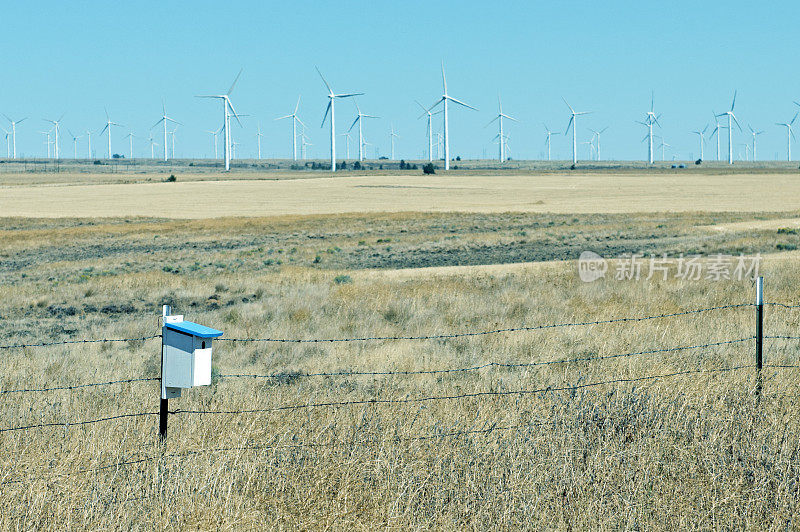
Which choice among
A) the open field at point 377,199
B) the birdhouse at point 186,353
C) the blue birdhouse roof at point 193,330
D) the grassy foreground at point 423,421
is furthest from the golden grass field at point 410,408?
the open field at point 377,199

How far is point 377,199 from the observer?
8825 cm

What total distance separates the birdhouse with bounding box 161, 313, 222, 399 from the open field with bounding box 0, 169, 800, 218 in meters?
62.8

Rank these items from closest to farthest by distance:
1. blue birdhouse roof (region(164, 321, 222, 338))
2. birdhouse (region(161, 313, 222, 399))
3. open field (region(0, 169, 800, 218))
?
blue birdhouse roof (region(164, 321, 222, 338)) → birdhouse (region(161, 313, 222, 399)) → open field (region(0, 169, 800, 218))

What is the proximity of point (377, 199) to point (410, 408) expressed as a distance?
79788 millimetres

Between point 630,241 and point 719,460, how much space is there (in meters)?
36.6

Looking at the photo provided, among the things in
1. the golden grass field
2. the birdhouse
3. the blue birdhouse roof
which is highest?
the blue birdhouse roof

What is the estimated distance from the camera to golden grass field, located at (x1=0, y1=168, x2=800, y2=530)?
6258 mm

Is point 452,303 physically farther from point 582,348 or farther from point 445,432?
point 445,432

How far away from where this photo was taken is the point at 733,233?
43.2m

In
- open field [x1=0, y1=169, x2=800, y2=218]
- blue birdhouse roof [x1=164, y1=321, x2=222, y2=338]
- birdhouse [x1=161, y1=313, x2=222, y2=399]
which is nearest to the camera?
blue birdhouse roof [x1=164, y1=321, x2=222, y2=338]

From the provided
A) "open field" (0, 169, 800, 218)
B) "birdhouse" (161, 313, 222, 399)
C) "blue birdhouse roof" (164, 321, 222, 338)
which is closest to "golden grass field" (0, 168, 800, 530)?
"birdhouse" (161, 313, 222, 399)

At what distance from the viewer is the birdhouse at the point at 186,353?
6250 mm

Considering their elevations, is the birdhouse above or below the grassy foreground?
above

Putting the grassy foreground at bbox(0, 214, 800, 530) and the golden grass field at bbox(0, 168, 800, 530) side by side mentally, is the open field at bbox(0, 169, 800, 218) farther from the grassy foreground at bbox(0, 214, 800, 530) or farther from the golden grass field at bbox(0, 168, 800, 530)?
the grassy foreground at bbox(0, 214, 800, 530)
